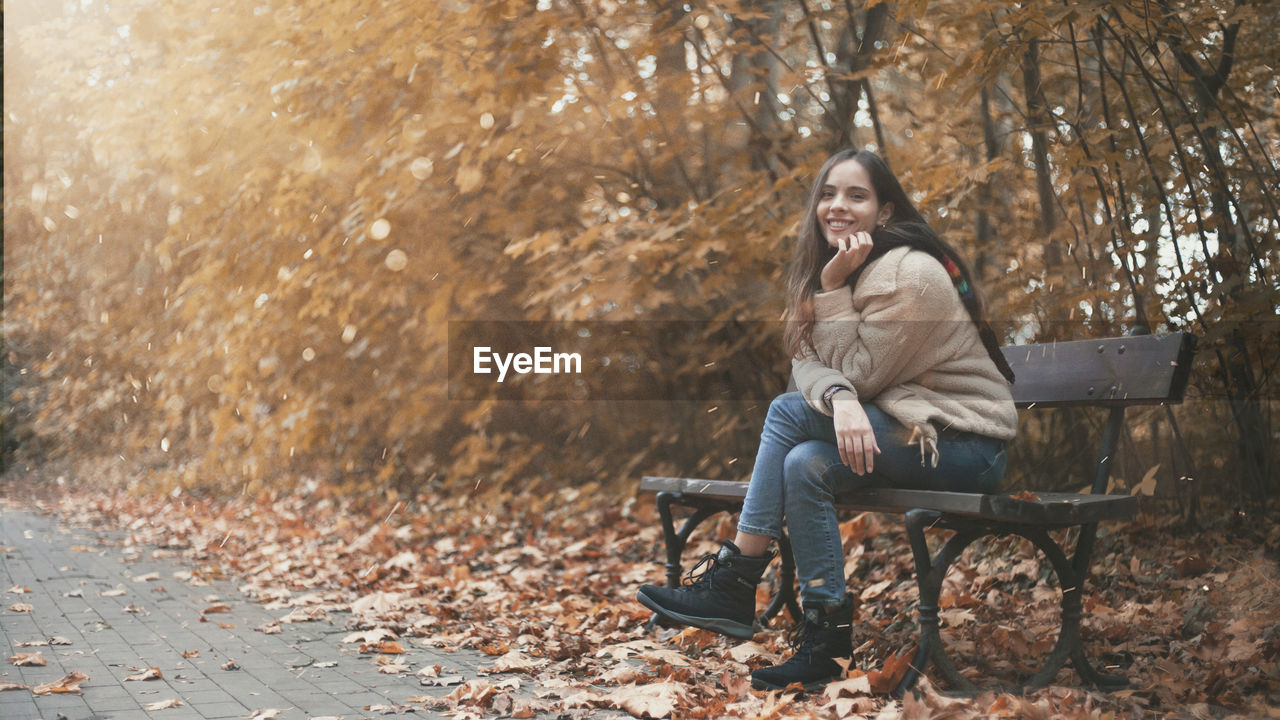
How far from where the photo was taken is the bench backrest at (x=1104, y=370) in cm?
328

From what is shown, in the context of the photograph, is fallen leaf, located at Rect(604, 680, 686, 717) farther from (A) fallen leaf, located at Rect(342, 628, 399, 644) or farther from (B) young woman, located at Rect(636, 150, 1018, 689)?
(A) fallen leaf, located at Rect(342, 628, 399, 644)

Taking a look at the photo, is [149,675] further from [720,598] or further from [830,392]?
[830,392]

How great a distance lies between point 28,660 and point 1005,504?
3.29 meters

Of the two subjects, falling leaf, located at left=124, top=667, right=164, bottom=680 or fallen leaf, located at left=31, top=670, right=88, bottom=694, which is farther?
falling leaf, located at left=124, top=667, right=164, bottom=680

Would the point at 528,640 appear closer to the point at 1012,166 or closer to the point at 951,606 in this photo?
the point at 951,606

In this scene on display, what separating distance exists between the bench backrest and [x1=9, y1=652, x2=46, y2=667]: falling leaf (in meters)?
3.54

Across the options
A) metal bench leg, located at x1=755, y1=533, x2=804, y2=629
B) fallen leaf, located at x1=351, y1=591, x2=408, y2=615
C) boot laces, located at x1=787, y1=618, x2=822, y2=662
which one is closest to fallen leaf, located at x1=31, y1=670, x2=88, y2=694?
fallen leaf, located at x1=351, y1=591, x2=408, y2=615

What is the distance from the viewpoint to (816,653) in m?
3.12

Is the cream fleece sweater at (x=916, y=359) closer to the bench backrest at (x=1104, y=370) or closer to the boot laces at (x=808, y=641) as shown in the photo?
the bench backrest at (x=1104, y=370)

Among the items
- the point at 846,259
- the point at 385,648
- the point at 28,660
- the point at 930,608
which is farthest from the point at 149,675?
the point at 846,259

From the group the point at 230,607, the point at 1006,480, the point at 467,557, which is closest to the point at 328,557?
the point at 467,557

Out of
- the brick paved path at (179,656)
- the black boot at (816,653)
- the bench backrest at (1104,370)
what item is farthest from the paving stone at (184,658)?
the bench backrest at (1104,370)

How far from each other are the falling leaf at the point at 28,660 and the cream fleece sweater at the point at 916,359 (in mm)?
2801

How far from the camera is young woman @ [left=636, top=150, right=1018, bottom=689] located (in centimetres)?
313
